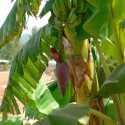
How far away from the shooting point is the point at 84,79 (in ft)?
2.71

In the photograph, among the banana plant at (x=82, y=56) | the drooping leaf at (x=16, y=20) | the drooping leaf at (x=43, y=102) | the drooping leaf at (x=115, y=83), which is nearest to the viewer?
the drooping leaf at (x=115, y=83)

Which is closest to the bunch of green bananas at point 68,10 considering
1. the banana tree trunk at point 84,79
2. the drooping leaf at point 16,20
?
the banana tree trunk at point 84,79

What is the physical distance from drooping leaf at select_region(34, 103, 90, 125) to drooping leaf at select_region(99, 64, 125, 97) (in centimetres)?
9

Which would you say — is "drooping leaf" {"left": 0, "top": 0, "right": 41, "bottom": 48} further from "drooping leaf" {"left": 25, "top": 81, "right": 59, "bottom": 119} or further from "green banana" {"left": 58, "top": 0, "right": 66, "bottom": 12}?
"drooping leaf" {"left": 25, "top": 81, "right": 59, "bottom": 119}

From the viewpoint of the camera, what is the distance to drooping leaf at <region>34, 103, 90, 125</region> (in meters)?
0.62

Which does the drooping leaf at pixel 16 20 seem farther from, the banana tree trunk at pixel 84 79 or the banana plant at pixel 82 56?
the banana tree trunk at pixel 84 79

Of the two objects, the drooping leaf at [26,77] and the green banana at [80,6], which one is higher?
the green banana at [80,6]

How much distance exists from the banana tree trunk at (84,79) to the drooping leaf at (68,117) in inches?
6.1

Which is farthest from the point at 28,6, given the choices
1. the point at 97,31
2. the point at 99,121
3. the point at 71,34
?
the point at 99,121

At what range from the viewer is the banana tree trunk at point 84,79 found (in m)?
0.82

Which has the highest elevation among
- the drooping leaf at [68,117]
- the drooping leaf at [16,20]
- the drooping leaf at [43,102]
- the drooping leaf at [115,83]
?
the drooping leaf at [16,20]

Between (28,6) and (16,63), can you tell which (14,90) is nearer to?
(16,63)

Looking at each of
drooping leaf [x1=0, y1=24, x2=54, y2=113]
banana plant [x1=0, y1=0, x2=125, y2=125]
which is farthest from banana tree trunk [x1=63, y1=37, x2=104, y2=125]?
drooping leaf [x1=0, y1=24, x2=54, y2=113]

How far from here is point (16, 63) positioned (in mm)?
1031
